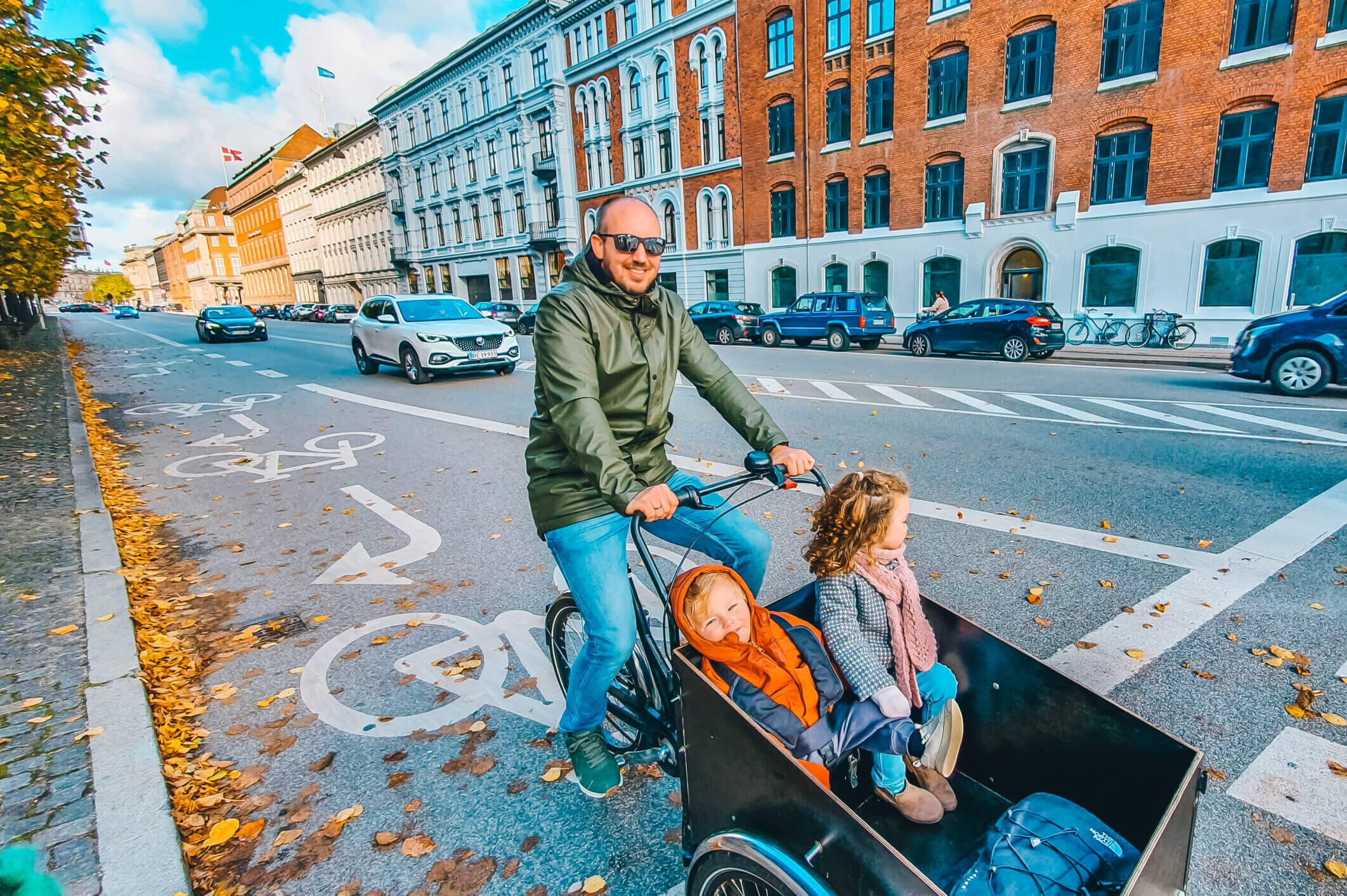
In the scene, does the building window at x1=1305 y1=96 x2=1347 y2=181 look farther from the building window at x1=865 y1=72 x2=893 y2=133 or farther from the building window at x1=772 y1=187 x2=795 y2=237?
the building window at x1=772 y1=187 x2=795 y2=237

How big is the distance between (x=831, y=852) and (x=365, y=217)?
6913 cm

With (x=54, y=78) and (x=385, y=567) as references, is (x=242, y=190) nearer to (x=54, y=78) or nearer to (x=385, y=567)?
(x=54, y=78)

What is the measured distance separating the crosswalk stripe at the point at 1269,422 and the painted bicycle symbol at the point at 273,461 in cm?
1085

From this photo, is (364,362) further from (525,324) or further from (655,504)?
(525,324)

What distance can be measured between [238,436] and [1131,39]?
24.8 m

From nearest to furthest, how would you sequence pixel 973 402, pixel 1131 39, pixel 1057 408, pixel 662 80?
1. pixel 1057 408
2. pixel 973 402
3. pixel 1131 39
4. pixel 662 80

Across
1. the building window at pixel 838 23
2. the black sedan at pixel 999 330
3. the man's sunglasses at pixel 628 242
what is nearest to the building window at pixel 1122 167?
the black sedan at pixel 999 330

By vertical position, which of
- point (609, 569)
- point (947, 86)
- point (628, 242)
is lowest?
point (609, 569)

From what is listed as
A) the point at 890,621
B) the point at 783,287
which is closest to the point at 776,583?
the point at 890,621

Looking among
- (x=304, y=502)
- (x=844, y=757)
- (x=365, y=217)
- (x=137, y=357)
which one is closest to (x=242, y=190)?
(x=365, y=217)

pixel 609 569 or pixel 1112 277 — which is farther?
pixel 1112 277

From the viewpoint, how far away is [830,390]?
1215cm

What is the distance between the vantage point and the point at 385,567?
4895 mm

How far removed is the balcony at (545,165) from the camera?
133 feet
